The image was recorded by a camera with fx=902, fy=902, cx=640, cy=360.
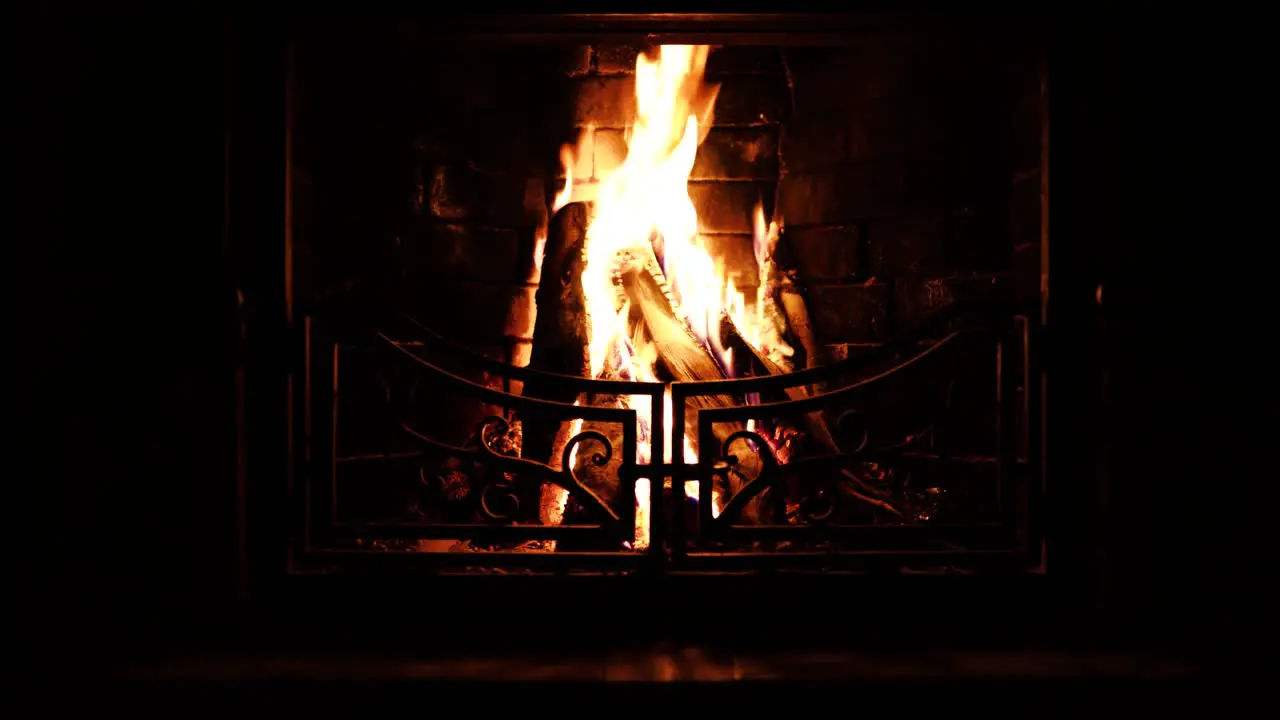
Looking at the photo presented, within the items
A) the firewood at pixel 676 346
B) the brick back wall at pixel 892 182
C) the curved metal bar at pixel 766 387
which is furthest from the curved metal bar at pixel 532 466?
the brick back wall at pixel 892 182

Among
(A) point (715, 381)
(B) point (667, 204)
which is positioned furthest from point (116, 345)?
(B) point (667, 204)

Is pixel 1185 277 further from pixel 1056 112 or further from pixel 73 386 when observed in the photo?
pixel 73 386

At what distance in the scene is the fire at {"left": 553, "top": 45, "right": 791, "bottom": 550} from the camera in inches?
68.6

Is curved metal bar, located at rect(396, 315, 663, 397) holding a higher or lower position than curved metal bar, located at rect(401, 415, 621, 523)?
higher

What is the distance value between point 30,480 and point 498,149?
3.27ft

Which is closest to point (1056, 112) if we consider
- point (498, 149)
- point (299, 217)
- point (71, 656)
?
point (498, 149)

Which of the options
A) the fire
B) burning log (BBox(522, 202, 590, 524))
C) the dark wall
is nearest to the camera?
the dark wall

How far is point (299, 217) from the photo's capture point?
1.42 m

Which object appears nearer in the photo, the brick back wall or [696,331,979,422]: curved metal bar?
[696,331,979,422]: curved metal bar

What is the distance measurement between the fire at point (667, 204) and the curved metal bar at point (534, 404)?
1.35ft

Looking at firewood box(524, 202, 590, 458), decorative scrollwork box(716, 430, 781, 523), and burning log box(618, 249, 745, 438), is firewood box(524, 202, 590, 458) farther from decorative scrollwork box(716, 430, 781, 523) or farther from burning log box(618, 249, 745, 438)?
decorative scrollwork box(716, 430, 781, 523)

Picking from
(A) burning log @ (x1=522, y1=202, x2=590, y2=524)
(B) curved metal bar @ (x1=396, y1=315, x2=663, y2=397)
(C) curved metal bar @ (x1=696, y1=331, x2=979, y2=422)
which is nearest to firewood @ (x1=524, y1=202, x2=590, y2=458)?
(A) burning log @ (x1=522, y1=202, x2=590, y2=524)

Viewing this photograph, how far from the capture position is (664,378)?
1.62m

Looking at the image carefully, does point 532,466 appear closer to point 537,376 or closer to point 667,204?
point 537,376
